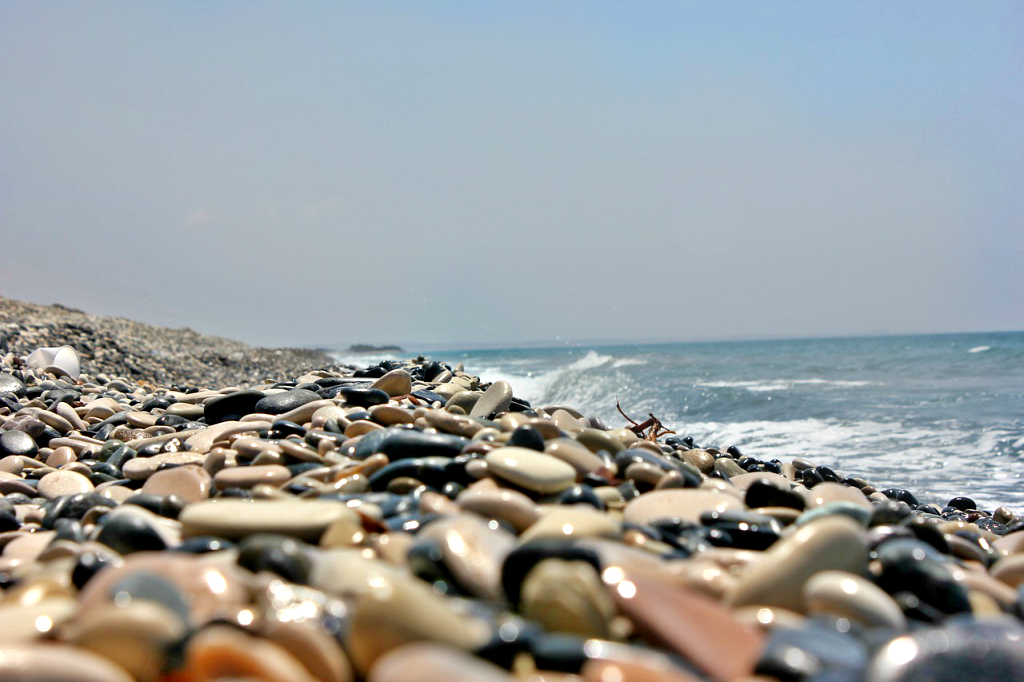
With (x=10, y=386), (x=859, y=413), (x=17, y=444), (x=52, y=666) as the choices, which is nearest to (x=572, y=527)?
(x=52, y=666)

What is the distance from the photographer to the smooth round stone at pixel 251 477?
2.27 meters

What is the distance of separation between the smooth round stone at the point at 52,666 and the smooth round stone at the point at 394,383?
8.35ft

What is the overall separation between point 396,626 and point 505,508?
636 millimetres

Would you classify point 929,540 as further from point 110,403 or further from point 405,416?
point 110,403

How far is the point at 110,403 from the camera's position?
4465 millimetres

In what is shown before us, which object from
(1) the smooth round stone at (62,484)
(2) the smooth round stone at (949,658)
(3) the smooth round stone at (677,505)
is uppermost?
(2) the smooth round stone at (949,658)

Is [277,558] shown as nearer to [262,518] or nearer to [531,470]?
[262,518]

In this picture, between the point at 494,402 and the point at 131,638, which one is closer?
the point at 131,638

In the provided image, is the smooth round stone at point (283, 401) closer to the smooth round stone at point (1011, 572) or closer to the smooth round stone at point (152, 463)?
the smooth round stone at point (152, 463)

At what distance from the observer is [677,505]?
2.11 meters

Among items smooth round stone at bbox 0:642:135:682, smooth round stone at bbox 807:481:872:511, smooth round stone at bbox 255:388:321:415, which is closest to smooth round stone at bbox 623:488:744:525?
smooth round stone at bbox 807:481:872:511

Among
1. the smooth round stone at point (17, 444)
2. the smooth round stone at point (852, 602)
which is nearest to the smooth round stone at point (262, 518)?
the smooth round stone at point (852, 602)

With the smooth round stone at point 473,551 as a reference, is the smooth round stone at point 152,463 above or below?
below

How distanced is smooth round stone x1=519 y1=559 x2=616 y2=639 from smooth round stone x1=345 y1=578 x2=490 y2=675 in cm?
14
